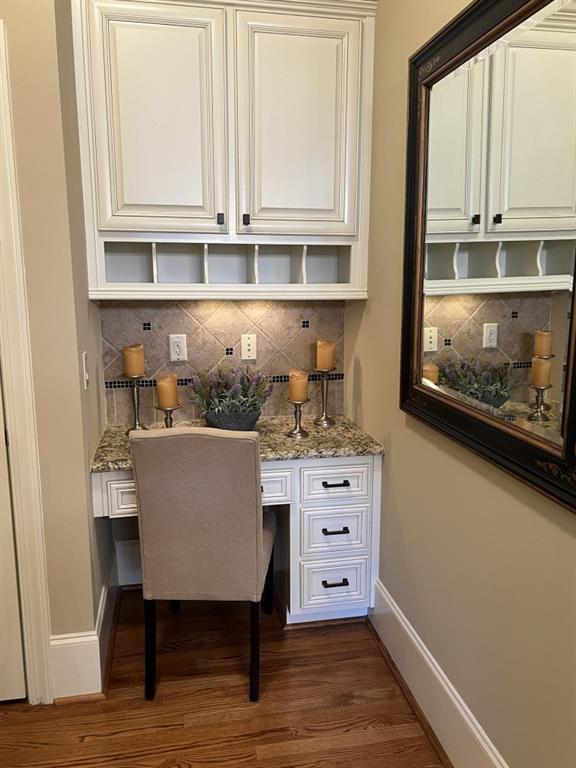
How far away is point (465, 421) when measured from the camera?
158 cm

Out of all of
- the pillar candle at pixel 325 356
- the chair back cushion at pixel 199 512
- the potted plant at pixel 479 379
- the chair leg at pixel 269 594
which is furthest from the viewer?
the chair leg at pixel 269 594

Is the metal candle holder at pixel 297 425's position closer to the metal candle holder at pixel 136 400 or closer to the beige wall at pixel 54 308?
the metal candle holder at pixel 136 400

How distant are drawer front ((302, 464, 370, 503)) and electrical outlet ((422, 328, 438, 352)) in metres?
0.68

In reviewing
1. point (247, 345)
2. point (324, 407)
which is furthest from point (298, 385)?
point (247, 345)

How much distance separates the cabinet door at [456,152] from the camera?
148cm

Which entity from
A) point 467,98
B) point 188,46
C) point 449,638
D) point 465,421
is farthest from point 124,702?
point 188,46

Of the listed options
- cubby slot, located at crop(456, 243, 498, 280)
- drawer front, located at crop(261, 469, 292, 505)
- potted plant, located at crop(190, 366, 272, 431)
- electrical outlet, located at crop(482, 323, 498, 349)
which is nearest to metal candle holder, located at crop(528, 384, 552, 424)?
electrical outlet, located at crop(482, 323, 498, 349)

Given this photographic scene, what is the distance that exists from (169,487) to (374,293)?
113cm

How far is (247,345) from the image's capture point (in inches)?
103

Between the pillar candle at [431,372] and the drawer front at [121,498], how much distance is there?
3.74 feet

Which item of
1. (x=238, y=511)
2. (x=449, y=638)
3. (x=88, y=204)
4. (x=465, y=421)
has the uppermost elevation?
(x=88, y=204)

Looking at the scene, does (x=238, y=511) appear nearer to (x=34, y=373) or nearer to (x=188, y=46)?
(x=34, y=373)

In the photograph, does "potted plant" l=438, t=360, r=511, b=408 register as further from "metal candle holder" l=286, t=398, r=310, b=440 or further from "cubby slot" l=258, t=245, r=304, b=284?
"cubby slot" l=258, t=245, r=304, b=284

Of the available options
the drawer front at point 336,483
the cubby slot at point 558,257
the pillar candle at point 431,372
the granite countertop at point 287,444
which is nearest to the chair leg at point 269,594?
the drawer front at point 336,483
